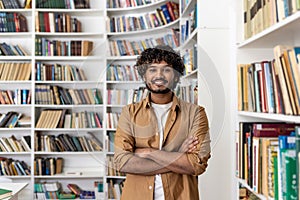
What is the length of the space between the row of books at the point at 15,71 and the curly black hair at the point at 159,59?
110 inches

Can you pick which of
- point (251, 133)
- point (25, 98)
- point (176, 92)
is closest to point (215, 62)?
point (251, 133)

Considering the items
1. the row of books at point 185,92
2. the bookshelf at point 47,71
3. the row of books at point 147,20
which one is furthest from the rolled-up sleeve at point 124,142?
the bookshelf at point 47,71

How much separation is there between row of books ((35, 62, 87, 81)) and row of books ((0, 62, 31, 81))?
10 cm

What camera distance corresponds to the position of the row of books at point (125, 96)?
1.72 m

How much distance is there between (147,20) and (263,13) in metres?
2.24

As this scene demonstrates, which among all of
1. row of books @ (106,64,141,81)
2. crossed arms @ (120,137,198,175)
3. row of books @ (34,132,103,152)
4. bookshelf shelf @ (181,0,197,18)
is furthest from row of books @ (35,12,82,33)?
crossed arms @ (120,137,198,175)

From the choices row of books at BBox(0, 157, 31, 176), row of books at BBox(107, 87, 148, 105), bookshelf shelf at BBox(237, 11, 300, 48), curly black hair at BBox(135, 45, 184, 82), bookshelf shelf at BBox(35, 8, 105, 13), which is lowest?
row of books at BBox(0, 157, 31, 176)

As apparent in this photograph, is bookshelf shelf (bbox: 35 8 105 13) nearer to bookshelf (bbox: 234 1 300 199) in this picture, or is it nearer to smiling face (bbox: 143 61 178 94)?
bookshelf (bbox: 234 1 300 199)

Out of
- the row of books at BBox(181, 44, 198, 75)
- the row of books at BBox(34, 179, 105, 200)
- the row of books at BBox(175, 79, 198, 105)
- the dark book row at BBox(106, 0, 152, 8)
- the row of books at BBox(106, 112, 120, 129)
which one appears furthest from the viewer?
the row of books at BBox(34, 179, 105, 200)

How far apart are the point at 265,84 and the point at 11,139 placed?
3142mm

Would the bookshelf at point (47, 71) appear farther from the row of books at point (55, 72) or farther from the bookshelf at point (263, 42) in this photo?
the bookshelf at point (263, 42)

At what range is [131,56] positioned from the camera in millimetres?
1896

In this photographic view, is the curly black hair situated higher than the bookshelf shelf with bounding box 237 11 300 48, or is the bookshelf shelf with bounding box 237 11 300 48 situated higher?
the bookshelf shelf with bounding box 237 11 300 48

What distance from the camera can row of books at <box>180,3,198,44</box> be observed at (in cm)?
287
